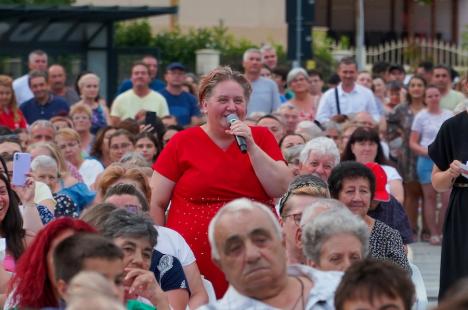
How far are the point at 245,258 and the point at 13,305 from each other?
118 cm

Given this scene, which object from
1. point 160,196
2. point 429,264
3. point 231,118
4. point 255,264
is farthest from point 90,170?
point 255,264

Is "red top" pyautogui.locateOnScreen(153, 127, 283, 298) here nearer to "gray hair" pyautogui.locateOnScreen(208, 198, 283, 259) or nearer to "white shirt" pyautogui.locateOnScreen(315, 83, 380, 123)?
"gray hair" pyautogui.locateOnScreen(208, 198, 283, 259)

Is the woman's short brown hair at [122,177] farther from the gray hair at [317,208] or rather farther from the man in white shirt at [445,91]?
the man in white shirt at [445,91]

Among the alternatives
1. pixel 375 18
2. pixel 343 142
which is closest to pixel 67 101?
pixel 343 142

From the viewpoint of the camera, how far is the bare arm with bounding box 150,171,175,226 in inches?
340

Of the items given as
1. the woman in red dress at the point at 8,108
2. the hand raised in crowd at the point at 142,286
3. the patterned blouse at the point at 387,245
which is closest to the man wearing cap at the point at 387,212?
the patterned blouse at the point at 387,245

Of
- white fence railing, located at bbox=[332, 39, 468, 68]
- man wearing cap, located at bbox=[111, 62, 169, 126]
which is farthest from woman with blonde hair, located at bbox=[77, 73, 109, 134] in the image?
white fence railing, located at bbox=[332, 39, 468, 68]

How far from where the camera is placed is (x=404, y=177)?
1789 centimetres

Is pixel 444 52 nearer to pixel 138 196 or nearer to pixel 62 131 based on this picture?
pixel 62 131

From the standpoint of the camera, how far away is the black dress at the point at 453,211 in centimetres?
940

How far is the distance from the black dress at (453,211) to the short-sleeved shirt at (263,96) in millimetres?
8346

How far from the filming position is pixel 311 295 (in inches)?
223

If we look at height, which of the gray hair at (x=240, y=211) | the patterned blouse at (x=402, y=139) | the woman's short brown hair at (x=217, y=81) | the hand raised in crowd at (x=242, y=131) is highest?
the woman's short brown hair at (x=217, y=81)

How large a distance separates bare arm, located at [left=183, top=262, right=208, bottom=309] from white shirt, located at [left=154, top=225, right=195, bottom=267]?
4 cm
